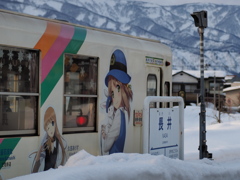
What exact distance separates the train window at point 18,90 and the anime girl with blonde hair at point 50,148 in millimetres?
197

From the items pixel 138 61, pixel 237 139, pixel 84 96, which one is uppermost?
pixel 138 61

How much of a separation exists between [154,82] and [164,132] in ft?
4.61

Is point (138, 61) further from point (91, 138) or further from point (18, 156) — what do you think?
point (18, 156)

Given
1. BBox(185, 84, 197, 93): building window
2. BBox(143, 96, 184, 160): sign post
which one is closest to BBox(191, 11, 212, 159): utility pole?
BBox(143, 96, 184, 160): sign post

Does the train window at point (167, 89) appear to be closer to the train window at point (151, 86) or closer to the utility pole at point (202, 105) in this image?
the train window at point (151, 86)

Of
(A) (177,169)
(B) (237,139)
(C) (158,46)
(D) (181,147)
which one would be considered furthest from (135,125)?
(B) (237,139)

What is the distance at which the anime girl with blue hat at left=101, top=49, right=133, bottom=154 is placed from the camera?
304 inches

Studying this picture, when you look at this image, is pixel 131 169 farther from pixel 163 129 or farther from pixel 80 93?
pixel 163 129

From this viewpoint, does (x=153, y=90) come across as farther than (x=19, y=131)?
Yes

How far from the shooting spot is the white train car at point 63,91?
6.27 metres

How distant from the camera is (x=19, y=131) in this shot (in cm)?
638

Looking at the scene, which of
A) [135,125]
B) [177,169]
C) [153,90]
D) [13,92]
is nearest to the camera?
[177,169]

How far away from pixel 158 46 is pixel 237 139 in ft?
38.3

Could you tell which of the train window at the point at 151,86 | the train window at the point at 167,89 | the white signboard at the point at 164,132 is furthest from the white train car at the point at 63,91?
the train window at the point at 167,89
